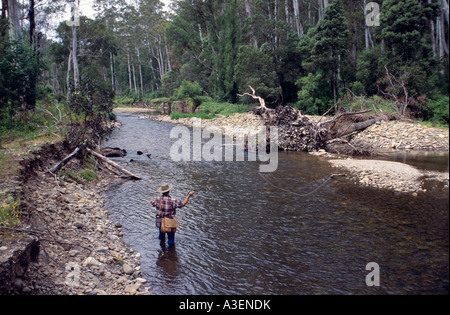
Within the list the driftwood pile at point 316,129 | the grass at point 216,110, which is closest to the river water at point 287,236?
the driftwood pile at point 316,129

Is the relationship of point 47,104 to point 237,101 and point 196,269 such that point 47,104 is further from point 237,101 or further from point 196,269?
point 237,101

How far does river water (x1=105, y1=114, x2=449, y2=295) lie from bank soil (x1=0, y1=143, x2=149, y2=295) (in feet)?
1.51

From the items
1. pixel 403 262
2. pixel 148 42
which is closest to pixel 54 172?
pixel 403 262

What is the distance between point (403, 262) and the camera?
6.23 m

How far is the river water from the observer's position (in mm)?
5699

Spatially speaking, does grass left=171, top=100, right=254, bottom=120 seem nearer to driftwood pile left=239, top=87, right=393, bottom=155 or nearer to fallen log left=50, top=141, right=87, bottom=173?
driftwood pile left=239, top=87, right=393, bottom=155

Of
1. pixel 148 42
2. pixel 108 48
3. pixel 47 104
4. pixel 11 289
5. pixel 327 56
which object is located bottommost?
pixel 11 289

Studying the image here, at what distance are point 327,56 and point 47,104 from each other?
2089cm

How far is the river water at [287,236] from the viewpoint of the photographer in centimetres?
570
